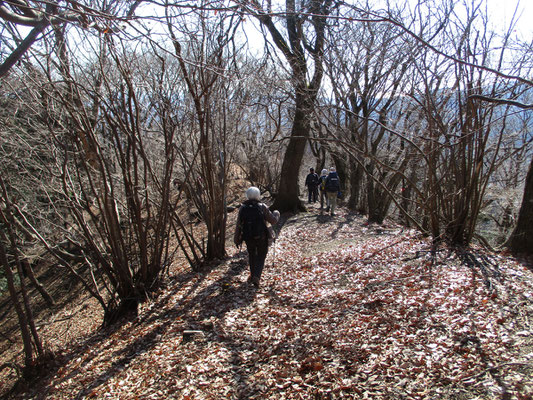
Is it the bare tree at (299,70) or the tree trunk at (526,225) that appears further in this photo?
the bare tree at (299,70)

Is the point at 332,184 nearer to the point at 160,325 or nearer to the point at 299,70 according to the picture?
the point at 299,70

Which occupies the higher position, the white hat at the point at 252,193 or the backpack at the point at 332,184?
the white hat at the point at 252,193

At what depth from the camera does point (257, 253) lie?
593cm

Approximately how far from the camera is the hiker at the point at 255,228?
5.78 m

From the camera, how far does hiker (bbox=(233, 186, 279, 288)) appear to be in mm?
5781

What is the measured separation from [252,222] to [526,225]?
4.38 m

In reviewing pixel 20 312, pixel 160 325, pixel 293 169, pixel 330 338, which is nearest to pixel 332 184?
pixel 293 169

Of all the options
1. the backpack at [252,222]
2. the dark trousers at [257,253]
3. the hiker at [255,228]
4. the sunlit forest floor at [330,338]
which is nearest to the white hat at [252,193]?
the hiker at [255,228]

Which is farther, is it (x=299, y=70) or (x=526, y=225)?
(x=299, y=70)

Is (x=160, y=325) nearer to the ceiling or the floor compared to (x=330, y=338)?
nearer to the floor

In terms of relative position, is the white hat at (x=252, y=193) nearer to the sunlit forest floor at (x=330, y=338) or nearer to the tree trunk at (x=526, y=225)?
the sunlit forest floor at (x=330, y=338)

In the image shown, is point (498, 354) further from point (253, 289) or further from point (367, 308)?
point (253, 289)

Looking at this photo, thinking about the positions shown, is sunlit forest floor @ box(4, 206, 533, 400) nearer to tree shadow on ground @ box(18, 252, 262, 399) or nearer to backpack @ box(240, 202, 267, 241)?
tree shadow on ground @ box(18, 252, 262, 399)

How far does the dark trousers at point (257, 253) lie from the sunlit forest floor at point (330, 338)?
0.31m
